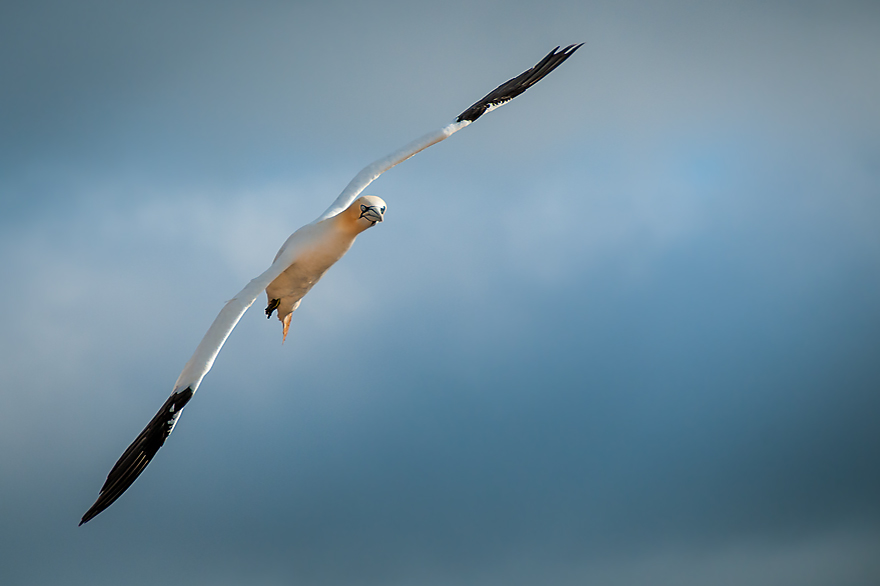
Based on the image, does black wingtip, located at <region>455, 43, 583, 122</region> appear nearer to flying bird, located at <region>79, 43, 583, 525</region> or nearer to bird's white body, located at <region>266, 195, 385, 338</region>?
flying bird, located at <region>79, 43, 583, 525</region>

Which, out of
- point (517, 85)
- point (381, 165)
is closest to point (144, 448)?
point (381, 165)

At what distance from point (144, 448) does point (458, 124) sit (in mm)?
12421

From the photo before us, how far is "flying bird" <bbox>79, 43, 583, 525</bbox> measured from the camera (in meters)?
15.6

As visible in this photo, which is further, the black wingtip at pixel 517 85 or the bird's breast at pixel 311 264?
the black wingtip at pixel 517 85

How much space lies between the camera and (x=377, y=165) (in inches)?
864

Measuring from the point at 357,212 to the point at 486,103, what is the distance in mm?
7388

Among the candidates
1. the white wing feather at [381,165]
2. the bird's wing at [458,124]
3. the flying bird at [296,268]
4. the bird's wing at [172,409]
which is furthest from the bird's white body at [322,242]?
the bird's wing at [172,409]

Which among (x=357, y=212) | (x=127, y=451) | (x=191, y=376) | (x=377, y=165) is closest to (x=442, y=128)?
(x=377, y=165)

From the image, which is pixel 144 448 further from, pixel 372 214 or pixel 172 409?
pixel 372 214

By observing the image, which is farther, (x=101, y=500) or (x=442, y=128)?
(x=442, y=128)

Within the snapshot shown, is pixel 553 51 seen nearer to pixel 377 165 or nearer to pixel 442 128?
pixel 442 128

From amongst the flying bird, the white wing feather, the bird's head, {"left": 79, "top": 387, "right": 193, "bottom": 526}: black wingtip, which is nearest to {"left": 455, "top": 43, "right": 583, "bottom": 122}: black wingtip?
the flying bird

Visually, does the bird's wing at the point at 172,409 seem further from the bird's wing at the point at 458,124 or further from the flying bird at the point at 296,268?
the bird's wing at the point at 458,124

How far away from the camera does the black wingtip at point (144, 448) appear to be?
49.8 ft
